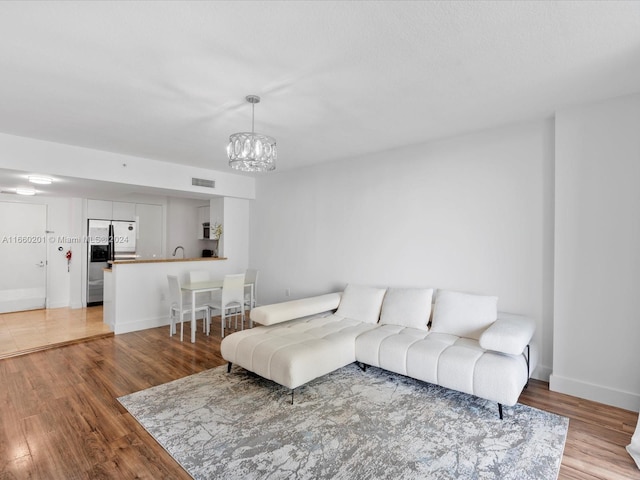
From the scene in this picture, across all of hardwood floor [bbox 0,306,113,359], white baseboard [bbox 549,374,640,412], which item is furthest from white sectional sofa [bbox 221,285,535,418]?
hardwood floor [bbox 0,306,113,359]

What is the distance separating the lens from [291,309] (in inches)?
152

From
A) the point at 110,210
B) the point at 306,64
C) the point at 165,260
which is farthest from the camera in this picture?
the point at 110,210

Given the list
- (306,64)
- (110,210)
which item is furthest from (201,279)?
(306,64)

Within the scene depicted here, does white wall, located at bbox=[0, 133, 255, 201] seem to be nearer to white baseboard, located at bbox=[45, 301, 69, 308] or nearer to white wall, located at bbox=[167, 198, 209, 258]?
white wall, located at bbox=[167, 198, 209, 258]

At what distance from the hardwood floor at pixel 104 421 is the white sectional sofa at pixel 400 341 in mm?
497

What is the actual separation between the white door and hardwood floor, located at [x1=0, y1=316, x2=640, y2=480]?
3159mm

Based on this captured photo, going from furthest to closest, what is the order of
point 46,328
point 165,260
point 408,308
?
point 165,260 < point 46,328 < point 408,308

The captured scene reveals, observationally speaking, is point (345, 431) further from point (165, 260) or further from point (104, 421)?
point (165, 260)

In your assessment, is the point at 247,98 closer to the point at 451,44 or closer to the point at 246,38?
the point at 246,38

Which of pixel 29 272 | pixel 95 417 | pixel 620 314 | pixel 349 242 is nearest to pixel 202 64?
pixel 95 417

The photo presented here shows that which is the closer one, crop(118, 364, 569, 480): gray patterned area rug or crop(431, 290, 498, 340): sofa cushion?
crop(118, 364, 569, 480): gray patterned area rug

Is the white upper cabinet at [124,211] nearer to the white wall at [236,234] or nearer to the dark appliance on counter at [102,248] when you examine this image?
the dark appliance on counter at [102,248]

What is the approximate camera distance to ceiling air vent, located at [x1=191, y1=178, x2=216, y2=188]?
5614 millimetres

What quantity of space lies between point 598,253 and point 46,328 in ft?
23.5
